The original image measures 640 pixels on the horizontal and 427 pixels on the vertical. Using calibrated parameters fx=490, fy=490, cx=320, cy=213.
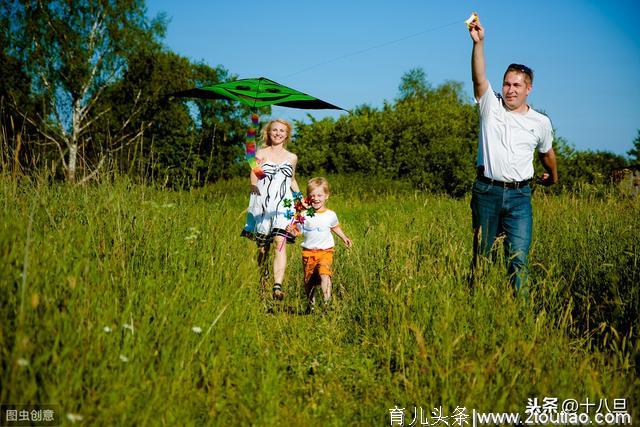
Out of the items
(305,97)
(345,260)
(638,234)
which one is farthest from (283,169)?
(638,234)

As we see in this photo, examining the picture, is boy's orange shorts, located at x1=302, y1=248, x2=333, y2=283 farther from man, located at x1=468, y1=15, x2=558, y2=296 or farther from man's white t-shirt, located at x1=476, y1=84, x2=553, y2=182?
man's white t-shirt, located at x1=476, y1=84, x2=553, y2=182

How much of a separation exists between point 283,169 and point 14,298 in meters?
3.26

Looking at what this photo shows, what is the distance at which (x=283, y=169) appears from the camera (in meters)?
5.42

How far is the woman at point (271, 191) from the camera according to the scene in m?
5.31

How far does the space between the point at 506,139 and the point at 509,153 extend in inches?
4.6

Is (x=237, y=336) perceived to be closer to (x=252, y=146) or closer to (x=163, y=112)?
(x=252, y=146)

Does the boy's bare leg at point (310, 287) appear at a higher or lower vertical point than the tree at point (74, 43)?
lower

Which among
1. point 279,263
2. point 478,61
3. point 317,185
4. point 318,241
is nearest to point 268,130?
point 317,185

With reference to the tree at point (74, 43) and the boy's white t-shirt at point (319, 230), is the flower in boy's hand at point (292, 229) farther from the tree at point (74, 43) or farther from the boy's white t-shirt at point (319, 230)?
the tree at point (74, 43)

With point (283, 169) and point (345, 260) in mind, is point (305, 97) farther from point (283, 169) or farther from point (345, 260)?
point (345, 260)

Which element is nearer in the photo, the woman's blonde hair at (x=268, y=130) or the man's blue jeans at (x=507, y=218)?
the man's blue jeans at (x=507, y=218)

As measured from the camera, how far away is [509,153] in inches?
159

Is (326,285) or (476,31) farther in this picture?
(326,285)

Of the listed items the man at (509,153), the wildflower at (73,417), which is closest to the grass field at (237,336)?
the wildflower at (73,417)
